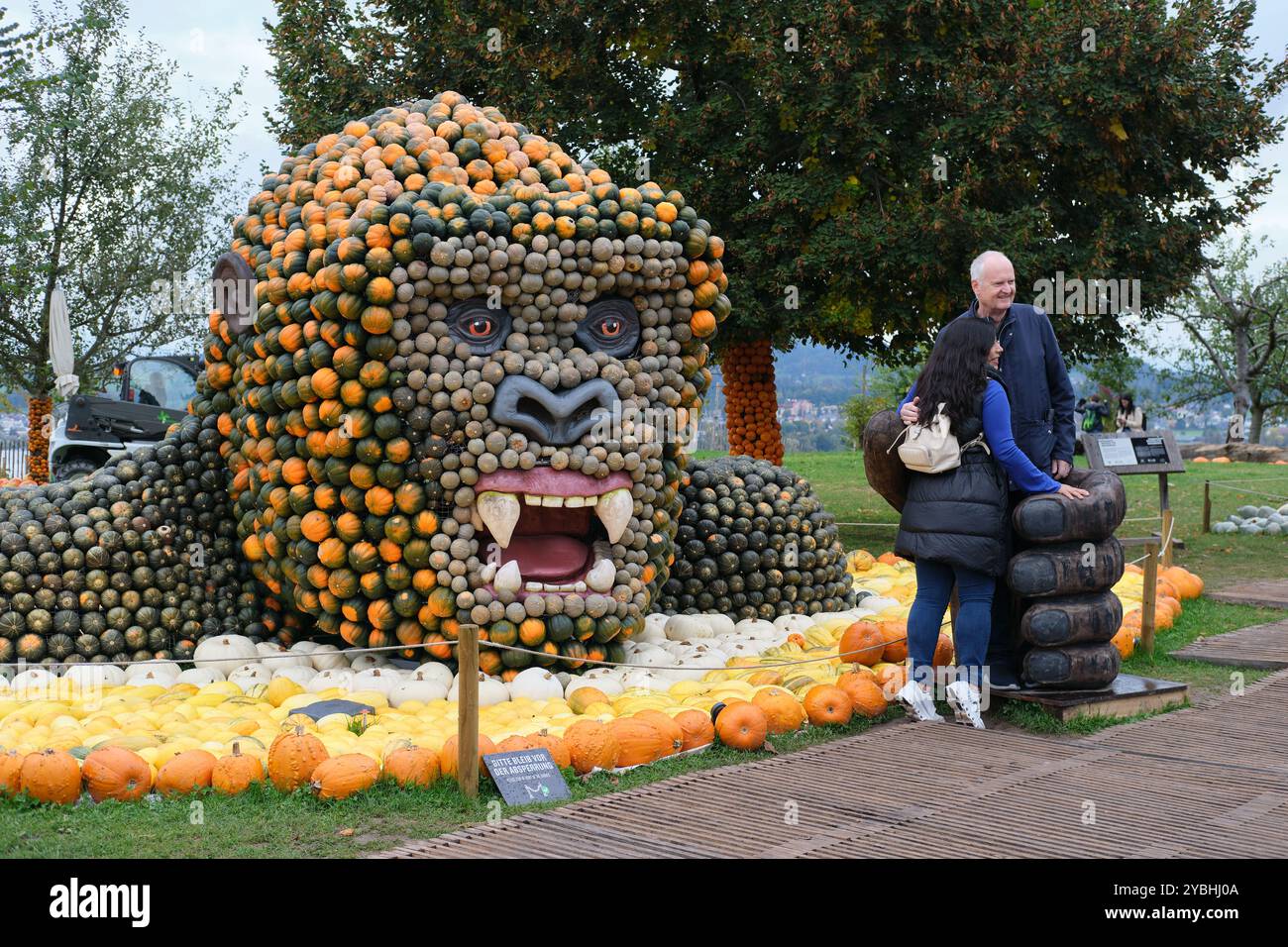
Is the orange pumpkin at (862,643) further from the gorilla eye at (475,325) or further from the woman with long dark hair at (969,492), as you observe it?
the gorilla eye at (475,325)

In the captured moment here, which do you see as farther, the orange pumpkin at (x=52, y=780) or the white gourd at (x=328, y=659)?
the white gourd at (x=328, y=659)

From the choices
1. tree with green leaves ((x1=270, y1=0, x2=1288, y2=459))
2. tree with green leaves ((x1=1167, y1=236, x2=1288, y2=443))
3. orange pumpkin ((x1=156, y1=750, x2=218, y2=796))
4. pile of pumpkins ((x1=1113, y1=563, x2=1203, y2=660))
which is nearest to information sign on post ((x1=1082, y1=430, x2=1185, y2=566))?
pile of pumpkins ((x1=1113, y1=563, x2=1203, y2=660))

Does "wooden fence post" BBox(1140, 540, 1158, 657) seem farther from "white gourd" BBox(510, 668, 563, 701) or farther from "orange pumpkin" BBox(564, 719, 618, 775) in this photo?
"orange pumpkin" BBox(564, 719, 618, 775)

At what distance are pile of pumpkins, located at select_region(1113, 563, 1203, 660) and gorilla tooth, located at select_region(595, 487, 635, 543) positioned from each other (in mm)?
2866

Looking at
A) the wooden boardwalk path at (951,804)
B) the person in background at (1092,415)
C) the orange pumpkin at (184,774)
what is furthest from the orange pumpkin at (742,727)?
the person in background at (1092,415)

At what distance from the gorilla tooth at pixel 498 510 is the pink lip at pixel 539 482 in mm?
35

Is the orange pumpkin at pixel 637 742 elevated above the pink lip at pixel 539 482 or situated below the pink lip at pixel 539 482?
below

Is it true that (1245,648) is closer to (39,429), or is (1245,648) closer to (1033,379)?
(1033,379)

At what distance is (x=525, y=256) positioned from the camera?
6.46m

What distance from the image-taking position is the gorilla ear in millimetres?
6820

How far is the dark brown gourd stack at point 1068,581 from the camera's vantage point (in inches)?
234

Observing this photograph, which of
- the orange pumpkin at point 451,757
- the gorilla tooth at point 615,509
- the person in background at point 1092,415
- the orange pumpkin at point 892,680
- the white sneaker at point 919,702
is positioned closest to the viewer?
the orange pumpkin at point 451,757

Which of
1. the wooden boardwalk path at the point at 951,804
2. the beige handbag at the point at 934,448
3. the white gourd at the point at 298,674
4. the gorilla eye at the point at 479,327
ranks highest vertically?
the gorilla eye at the point at 479,327

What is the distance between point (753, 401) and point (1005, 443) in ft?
26.0
